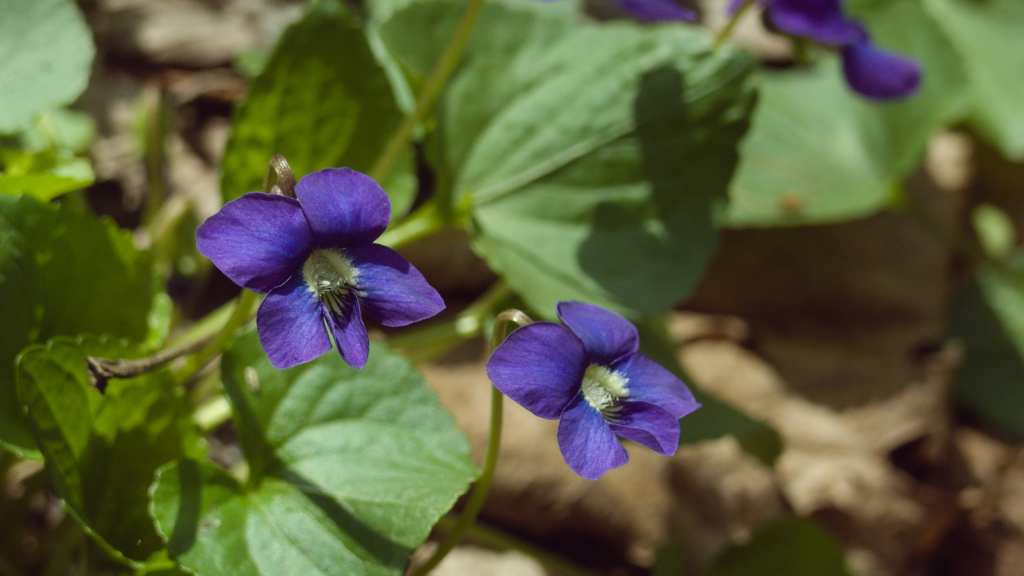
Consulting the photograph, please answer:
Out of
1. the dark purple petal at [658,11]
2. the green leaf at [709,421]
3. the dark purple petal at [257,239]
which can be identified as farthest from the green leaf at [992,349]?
the dark purple petal at [257,239]

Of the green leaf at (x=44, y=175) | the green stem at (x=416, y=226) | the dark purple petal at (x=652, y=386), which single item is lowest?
the green stem at (x=416, y=226)

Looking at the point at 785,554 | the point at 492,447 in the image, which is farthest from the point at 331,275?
the point at 785,554

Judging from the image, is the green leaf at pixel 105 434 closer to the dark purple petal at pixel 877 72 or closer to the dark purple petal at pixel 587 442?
the dark purple petal at pixel 587 442

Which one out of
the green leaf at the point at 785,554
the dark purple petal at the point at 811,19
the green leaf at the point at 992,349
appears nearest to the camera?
the dark purple petal at the point at 811,19

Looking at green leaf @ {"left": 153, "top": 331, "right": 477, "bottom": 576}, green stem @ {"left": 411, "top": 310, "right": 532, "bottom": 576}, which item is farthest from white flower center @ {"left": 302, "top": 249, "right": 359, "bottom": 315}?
green leaf @ {"left": 153, "top": 331, "right": 477, "bottom": 576}

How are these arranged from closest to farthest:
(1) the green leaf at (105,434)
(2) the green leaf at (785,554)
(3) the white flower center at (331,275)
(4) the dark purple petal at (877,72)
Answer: (3) the white flower center at (331,275) → (1) the green leaf at (105,434) → (4) the dark purple petal at (877,72) → (2) the green leaf at (785,554)
